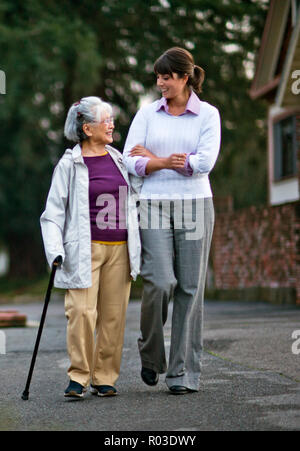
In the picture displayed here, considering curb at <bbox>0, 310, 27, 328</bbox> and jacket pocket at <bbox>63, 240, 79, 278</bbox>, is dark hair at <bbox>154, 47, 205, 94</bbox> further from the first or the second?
curb at <bbox>0, 310, 27, 328</bbox>

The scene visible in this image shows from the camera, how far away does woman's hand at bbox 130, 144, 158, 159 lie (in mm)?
5848

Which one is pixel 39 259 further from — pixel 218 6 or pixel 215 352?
pixel 215 352

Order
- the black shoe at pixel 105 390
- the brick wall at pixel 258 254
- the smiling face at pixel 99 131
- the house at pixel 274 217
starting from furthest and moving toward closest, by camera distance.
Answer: the house at pixel 274 217 → the brick wall at pixel 258 254 → the smiling face at pixel 99 131 → the black shoe at pixel 105 390

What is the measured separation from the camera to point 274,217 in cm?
1527

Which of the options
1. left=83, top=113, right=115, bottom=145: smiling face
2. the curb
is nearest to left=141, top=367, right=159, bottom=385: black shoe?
left=83, top=113, right=115, bottom=145: smiling face

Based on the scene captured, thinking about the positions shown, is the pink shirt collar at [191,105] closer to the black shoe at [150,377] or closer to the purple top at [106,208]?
the purple top at [106,208]

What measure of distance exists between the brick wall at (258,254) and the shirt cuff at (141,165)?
8117 mm

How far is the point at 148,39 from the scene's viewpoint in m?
23.5

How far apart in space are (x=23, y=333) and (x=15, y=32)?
42.3ft

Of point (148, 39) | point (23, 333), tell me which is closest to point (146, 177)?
point (23, 333)

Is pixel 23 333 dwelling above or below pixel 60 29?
below

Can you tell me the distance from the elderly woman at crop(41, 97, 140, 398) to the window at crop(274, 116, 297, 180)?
14.8 m

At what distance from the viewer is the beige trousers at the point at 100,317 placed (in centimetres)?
577

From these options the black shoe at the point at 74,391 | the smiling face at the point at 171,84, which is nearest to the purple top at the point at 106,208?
the smiling face at the point at 171,84
